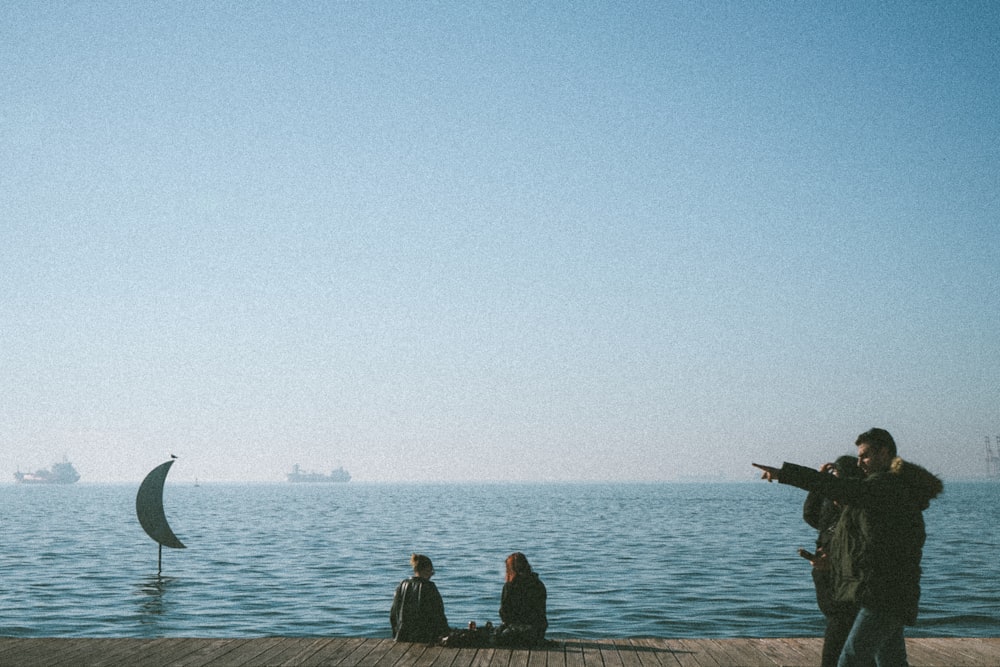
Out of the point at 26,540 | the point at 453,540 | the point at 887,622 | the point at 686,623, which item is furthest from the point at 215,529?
the point at 887,622

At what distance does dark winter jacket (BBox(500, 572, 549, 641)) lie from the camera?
37.2 ft

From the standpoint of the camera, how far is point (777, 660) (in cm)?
1019

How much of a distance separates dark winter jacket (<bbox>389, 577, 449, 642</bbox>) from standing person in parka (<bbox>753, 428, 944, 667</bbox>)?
612 centimetres

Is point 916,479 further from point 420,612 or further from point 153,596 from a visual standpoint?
point 153,596

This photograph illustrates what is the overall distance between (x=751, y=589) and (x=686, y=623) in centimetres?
804

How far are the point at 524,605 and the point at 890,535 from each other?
5967 mm

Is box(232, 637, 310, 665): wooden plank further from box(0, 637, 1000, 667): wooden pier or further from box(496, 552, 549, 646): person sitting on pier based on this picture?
box(496, 552, 549, 646): person sitting on pier

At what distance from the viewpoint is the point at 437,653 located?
10.7 m

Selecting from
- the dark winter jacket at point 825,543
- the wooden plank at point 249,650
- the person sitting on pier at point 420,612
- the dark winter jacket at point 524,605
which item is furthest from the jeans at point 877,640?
the wooden plank at point 249,650

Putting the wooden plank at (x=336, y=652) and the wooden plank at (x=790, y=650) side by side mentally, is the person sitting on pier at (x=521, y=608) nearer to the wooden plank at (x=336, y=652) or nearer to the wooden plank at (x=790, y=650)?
the wooden plank at (x=336, y=652)

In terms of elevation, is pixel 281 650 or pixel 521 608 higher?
pixel 521 608

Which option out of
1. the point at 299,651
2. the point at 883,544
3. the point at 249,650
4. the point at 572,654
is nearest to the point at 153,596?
the point at 249,650

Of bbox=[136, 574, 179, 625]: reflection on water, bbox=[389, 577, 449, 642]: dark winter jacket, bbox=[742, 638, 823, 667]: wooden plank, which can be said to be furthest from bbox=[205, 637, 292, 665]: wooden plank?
bbox=[136, 574, 179, 625]: reflection on water

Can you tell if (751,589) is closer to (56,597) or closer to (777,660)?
(777,660)
